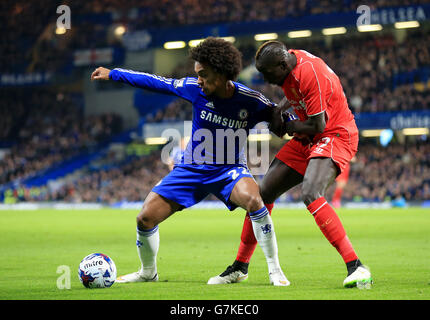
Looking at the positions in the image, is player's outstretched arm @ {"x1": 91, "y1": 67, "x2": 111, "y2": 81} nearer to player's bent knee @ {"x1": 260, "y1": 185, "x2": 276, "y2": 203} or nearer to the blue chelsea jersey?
the blue chelsea jersey

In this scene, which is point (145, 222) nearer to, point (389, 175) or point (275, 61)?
point (275, 61)

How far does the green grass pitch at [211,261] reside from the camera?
6672 mm

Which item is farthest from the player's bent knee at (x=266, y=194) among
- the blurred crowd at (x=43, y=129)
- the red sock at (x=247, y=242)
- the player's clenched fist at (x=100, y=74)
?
the blurred crowd at (x=43, y=129)

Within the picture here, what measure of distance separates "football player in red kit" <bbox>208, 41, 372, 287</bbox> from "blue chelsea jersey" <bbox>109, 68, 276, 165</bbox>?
14.7 inches

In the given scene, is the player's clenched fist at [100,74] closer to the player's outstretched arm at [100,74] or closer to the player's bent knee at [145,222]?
the player's outstretched arm at [100,74]

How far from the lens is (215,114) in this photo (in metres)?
7.66

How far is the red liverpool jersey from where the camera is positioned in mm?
7152

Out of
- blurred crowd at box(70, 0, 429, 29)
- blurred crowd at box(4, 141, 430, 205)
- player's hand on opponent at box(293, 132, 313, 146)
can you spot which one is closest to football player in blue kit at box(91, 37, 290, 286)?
player's hand on opponent at box(293, 132, 313, 146)

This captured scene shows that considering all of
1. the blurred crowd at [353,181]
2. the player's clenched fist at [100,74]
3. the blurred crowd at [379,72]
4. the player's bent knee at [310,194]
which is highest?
the blurred crowd at [379,72]

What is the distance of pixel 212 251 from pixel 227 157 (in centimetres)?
491

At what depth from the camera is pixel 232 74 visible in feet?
24.6

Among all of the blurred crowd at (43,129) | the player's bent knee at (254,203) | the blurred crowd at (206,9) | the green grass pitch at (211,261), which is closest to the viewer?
the green grass pitch at (211,261)

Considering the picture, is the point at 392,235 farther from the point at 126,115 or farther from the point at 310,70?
the point at 126,115

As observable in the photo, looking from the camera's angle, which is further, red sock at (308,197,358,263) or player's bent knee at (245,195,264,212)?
player's bent knee at (245,195,264,212)
